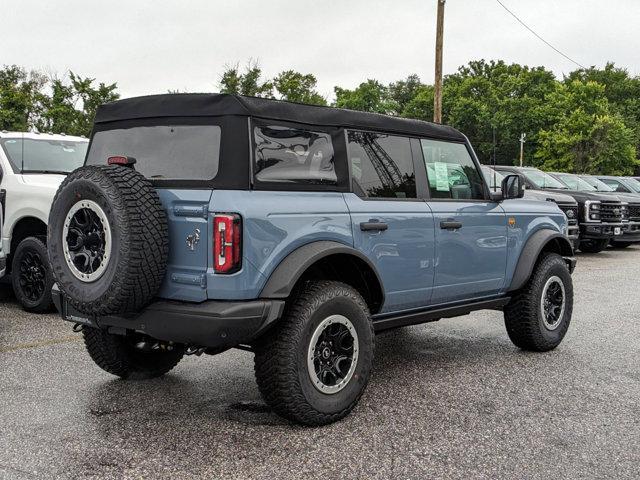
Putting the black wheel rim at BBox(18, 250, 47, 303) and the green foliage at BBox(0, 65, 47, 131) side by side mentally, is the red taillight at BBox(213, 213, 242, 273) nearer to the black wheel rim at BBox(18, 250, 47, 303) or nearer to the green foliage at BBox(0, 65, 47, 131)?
the black wheel rim at BBox(18, 250, 47, 303)

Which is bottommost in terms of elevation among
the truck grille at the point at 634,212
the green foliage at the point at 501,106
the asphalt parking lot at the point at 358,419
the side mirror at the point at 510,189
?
the asphalt parking lot at the point at 358,419

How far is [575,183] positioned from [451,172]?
1322 cm

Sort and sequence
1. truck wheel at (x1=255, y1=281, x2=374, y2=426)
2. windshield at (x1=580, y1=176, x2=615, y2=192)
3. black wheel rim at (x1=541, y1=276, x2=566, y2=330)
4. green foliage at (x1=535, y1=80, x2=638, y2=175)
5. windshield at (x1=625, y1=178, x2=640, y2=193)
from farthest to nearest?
1. green foliage at (x1=535, y1=80, x2=638, y2=175)
2. windshield at (x1=625, y1=178, x2=640, y2=193)
3. windshield at (x1=580, y1=176, x2=615, y2=192)
4. black wheel rim at (x1=541, y1=276, x2=566, y2=330)
5. truck wheel at (x1=255, y1=281, x2=374, y2=426)

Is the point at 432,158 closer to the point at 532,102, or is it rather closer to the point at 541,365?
the point at 541,365

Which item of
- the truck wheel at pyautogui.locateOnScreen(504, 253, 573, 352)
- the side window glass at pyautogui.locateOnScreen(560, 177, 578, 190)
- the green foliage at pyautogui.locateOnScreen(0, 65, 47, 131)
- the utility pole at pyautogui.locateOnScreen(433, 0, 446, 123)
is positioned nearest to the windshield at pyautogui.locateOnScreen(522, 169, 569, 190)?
the side window glass at pyautogui.locateOnScreen(560, 177, 578, 190)

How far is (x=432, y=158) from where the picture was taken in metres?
5.44

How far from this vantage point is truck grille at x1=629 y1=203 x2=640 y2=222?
696 inches

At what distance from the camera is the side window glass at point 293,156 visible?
13.6 ft

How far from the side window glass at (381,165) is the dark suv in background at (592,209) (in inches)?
412

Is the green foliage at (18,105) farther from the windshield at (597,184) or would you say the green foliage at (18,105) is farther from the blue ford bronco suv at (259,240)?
the blue ford bronco suv at (259,240)

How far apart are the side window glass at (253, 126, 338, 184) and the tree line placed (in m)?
18.8

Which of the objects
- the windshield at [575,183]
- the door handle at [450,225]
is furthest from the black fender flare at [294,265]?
the windshield at [575,183]

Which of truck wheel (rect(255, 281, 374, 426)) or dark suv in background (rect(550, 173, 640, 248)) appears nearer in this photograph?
truck wheel (rect(255, 281, 374, 426))

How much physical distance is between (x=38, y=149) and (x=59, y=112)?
71.6 feet
